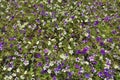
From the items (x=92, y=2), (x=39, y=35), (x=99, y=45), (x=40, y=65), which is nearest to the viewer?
(x=40, y=65)

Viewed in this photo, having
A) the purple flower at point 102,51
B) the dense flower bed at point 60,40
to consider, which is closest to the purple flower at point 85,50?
the dense flower bed at point 60,40

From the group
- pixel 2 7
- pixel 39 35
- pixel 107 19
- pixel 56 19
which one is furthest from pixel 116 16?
pixel 2 7

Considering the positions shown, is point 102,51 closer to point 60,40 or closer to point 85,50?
point 85,50

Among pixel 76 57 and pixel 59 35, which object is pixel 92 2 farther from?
pixel 76 57

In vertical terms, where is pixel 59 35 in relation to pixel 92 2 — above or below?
below

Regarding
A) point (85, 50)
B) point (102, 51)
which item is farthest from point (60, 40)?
point (102, 51)

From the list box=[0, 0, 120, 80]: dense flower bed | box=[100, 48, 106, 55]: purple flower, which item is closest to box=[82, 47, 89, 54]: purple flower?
box=[0, 0, 120, 80]: dense flower bed

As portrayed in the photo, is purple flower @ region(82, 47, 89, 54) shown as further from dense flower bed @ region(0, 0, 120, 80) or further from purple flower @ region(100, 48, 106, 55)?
purple flower @ region(100, 48, 106, 55)

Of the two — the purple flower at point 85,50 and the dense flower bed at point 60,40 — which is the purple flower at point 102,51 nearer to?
the dense flower bed at point 60,40

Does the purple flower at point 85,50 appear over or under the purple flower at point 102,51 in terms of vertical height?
over
